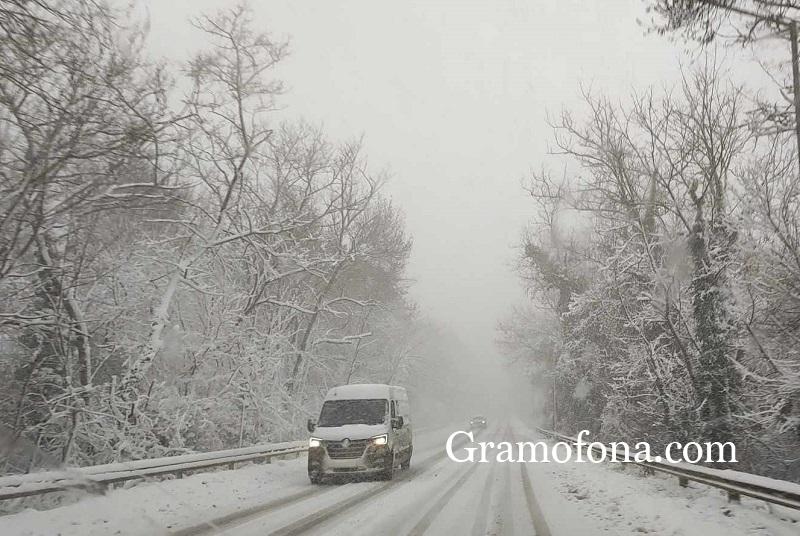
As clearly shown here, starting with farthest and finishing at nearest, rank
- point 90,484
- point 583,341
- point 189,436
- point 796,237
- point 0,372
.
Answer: point 583,341 < point 189,436 < point 0,372 < point 796,237 < point 90,484

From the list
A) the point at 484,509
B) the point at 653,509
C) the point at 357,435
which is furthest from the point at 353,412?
the point at 653,509

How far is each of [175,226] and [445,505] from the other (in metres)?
13.6

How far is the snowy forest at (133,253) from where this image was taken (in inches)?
307

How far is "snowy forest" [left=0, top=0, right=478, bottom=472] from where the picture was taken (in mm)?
7805

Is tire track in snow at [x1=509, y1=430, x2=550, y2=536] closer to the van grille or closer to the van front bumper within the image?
the van front bumper

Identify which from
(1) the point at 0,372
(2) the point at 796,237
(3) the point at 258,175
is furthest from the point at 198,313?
(2) the point at 796,237

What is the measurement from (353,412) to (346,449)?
1.54 metres

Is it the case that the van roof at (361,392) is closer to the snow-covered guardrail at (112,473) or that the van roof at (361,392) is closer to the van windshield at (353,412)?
the van windshield at (353,412)

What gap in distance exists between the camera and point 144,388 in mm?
15695

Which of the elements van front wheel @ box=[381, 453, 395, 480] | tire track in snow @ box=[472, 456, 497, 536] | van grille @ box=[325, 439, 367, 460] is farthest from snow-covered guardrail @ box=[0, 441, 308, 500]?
tire track in snow @ box=[472, 456, 497, 536]

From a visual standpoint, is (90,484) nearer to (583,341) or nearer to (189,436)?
(189,436)

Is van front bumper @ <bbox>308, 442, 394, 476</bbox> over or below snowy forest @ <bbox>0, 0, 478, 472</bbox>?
below

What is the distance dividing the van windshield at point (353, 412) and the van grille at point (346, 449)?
938 millimetres

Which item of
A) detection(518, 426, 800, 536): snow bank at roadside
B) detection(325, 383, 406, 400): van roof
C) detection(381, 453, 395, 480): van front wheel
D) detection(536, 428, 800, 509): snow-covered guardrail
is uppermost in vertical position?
detection(325, 383, 406, 400): van roof
